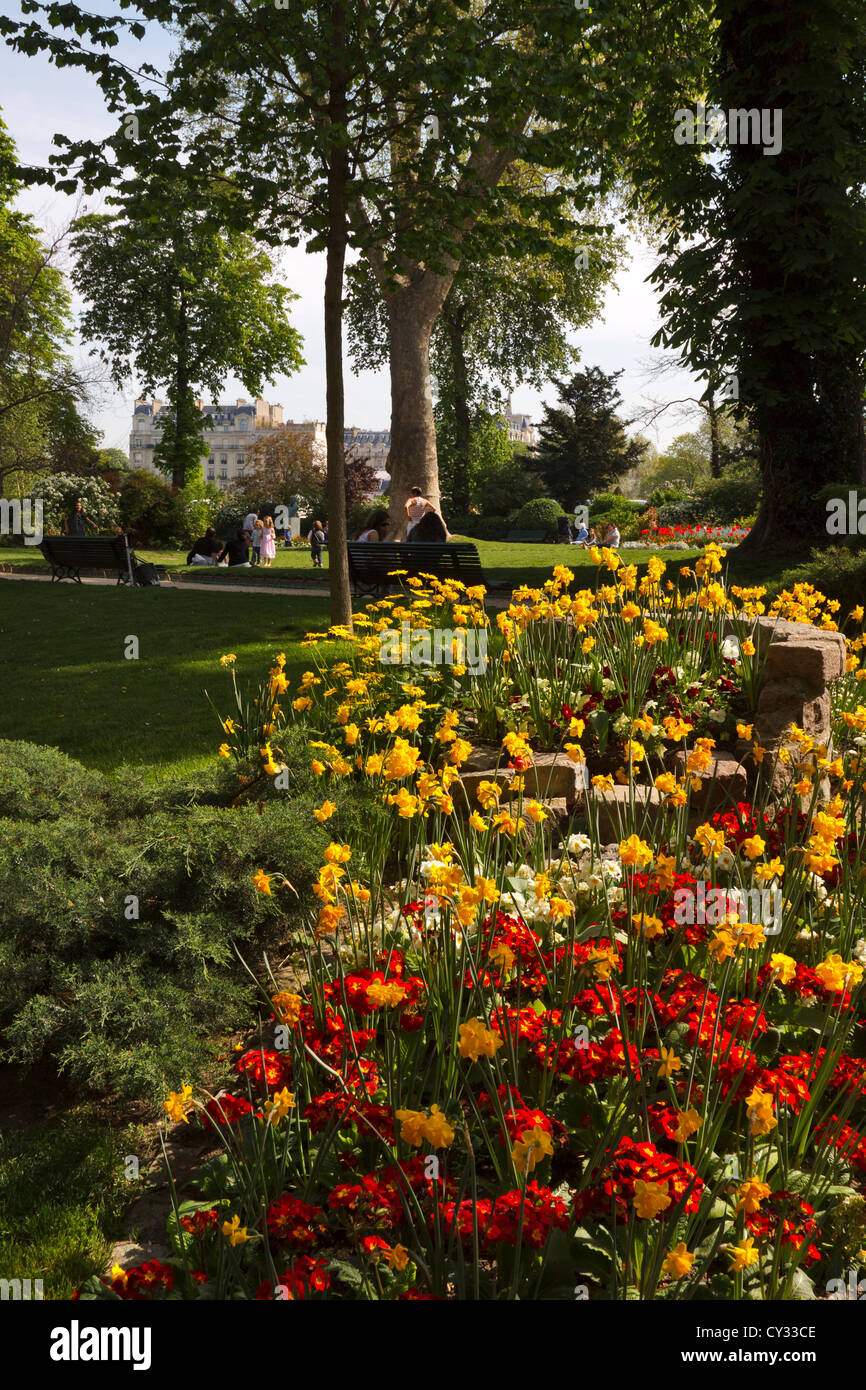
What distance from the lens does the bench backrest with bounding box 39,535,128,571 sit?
52.6 feet

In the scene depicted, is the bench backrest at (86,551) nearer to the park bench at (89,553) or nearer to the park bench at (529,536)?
the park bench at (89,553)

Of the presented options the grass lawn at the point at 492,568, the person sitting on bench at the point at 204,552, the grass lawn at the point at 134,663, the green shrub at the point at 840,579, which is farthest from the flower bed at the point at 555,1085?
the person sitting on bench at the point at 204,552

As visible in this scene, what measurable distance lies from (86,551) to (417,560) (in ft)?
24.2

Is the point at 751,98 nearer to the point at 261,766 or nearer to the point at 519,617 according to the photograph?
the point at 519,617

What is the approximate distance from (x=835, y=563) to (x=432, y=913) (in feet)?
20.6

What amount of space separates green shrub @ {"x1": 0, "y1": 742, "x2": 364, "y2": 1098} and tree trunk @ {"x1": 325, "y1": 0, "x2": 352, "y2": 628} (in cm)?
387

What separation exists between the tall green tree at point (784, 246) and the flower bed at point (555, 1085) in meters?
10.3

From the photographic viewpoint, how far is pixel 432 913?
2.72 m

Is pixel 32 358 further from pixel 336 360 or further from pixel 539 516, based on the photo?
pixel 336 360

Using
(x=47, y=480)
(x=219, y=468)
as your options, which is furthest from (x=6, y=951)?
(x=219, y=468)

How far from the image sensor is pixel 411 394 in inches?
711

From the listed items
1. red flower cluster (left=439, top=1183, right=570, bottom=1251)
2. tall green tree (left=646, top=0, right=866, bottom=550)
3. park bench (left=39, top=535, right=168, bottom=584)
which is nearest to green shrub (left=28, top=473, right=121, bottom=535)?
park bench (left=39, top=535, right=168, bottom=584)

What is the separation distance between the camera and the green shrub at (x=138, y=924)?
8.57 ft

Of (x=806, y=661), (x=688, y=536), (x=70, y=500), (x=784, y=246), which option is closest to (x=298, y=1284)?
(x=806, y=661)
